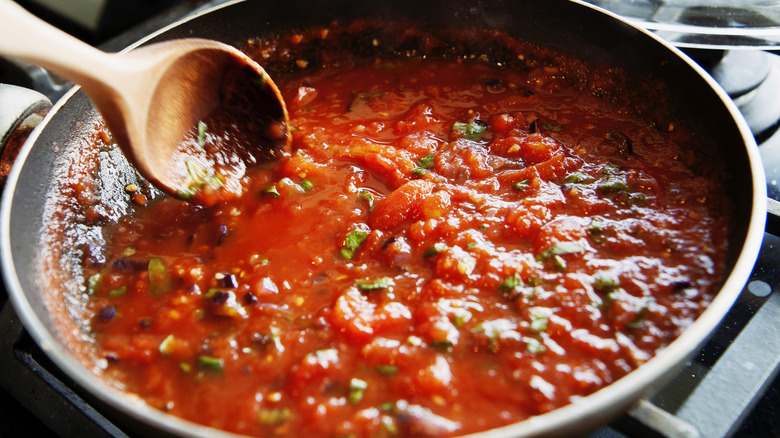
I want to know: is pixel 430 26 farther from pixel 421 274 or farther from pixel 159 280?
pixel 159 280

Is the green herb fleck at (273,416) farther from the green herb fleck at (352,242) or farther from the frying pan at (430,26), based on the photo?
the green herb fleck at (352,242)

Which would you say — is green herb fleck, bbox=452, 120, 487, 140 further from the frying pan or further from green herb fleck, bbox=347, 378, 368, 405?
green herb fleck, bbox=347, 378, 368, 405

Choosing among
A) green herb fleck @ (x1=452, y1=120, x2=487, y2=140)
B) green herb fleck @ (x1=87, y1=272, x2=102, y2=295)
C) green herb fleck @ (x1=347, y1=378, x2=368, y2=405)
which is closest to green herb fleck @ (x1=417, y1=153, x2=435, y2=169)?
green herb fleck @ (x1=452, y1=120, x2=487, y2=140)

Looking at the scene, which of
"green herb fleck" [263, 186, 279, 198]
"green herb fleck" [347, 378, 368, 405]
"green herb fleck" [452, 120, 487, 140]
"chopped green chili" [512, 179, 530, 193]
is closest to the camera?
"green herb fleck" [347, 378, 368, 405]

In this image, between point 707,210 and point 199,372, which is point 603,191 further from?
point 199,372

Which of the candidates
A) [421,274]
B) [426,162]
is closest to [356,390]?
[421,274]

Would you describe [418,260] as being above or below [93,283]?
above
